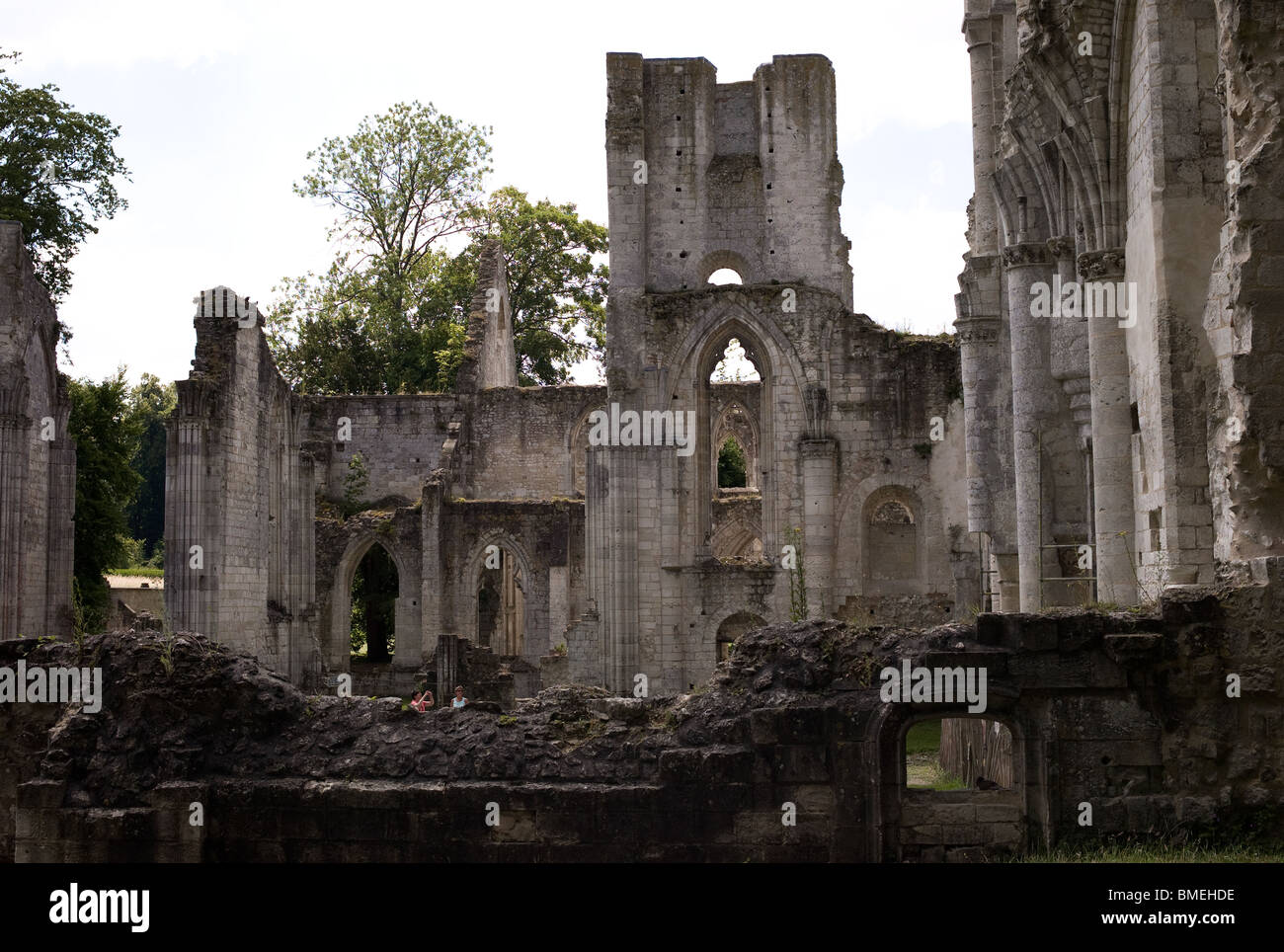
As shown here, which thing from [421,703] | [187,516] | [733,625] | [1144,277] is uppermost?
[1144,277]

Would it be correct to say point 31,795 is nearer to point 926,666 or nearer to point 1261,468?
point 926,666

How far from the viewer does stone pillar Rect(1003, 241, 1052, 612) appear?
53.1 feet

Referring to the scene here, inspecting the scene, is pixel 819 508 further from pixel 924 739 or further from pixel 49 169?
pixel 49 169

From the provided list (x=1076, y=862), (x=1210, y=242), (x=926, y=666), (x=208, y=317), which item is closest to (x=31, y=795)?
(x=926, y=666)

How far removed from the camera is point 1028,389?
649 inches

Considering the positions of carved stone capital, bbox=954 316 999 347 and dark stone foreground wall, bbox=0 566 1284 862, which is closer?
dark stone foreground wall, bbox=0 566 1284 862

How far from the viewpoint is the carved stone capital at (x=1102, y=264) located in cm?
1349

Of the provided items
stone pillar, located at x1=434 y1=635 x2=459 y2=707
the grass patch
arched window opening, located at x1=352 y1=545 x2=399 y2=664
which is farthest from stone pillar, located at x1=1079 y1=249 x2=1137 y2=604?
arched window opening, located at x1=352 y1=545 x2=399 y2=664

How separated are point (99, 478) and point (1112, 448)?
23.8 metres

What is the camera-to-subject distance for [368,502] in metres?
36.0

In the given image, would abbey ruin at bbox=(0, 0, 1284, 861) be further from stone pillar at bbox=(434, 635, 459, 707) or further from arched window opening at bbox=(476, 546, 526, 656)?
arched window opening at bbox=(476, 546, 526, 656)

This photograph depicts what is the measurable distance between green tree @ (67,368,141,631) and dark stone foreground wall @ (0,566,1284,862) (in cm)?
1954

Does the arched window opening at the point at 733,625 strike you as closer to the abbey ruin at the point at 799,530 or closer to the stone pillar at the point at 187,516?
the abbey ruin at the point at 799,530

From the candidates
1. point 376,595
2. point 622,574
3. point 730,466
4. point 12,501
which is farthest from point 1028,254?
point 730,466
